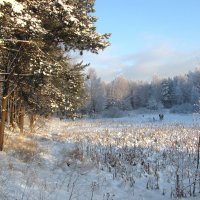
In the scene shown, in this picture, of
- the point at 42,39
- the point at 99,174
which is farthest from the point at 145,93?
the point at 99,174

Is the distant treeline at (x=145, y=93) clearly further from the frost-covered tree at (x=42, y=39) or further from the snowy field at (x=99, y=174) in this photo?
the snowy field at (x=99, y=174)

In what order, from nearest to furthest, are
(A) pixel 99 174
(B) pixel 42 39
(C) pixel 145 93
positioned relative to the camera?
(A) pixel 99 174, (B) pixel 42 39, (C) pixel 145 93


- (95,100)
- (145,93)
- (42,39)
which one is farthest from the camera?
(145,93)

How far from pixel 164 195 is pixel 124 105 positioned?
8168cm

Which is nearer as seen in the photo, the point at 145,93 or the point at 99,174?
the point at 99,174

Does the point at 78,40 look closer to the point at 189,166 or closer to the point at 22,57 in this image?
the point at 22,57

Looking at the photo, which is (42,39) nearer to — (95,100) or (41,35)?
(41,35)

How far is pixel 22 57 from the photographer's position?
1282cm

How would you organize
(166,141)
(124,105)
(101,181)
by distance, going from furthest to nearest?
(124,105)
(166,141)
(101,181)

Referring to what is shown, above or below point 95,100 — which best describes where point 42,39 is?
above

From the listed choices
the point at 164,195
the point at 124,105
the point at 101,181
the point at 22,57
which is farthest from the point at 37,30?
the point at 124,105

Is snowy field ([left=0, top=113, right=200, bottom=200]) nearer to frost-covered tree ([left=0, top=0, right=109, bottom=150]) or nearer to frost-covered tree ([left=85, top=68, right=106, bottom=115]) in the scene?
frost-covered tree ([left=0, top=0, right=109, bottom=150])

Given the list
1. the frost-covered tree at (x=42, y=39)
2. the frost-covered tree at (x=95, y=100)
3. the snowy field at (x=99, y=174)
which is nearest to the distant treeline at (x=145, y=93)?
the frost-covered tree at (x=95, y=100)

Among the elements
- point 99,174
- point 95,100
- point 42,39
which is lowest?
point 99,174
